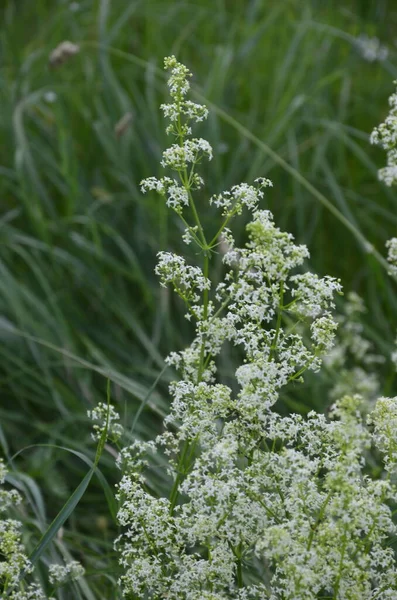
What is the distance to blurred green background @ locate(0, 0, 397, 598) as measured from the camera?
2877mm

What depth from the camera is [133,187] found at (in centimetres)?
335

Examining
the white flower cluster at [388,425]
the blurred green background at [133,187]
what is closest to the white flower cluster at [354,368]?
the blurred green background at [133,187]

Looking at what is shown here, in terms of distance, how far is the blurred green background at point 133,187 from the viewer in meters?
2.88

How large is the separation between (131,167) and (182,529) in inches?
95.9

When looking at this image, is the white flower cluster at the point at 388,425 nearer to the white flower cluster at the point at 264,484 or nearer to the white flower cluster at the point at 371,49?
the white flower cluster at the point at 264,484

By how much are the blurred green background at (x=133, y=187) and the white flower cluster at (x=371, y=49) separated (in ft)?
0.04

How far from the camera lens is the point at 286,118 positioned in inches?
130

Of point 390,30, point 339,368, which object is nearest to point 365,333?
point 339,368

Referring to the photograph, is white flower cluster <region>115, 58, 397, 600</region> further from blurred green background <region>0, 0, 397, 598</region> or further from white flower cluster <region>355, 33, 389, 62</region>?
white flower cluster <region>355, 33, 389, 62</region>

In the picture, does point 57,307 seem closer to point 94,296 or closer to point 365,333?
point 94,296

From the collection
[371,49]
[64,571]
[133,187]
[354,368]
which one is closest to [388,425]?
[64,571]

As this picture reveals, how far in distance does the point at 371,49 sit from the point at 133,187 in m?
1.23

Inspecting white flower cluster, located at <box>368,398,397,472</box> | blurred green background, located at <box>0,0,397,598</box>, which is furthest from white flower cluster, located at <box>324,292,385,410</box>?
white flower cluster, located at <box>368,398,397,472</box>

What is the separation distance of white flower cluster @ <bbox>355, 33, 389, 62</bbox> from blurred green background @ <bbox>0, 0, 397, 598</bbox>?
1cm
